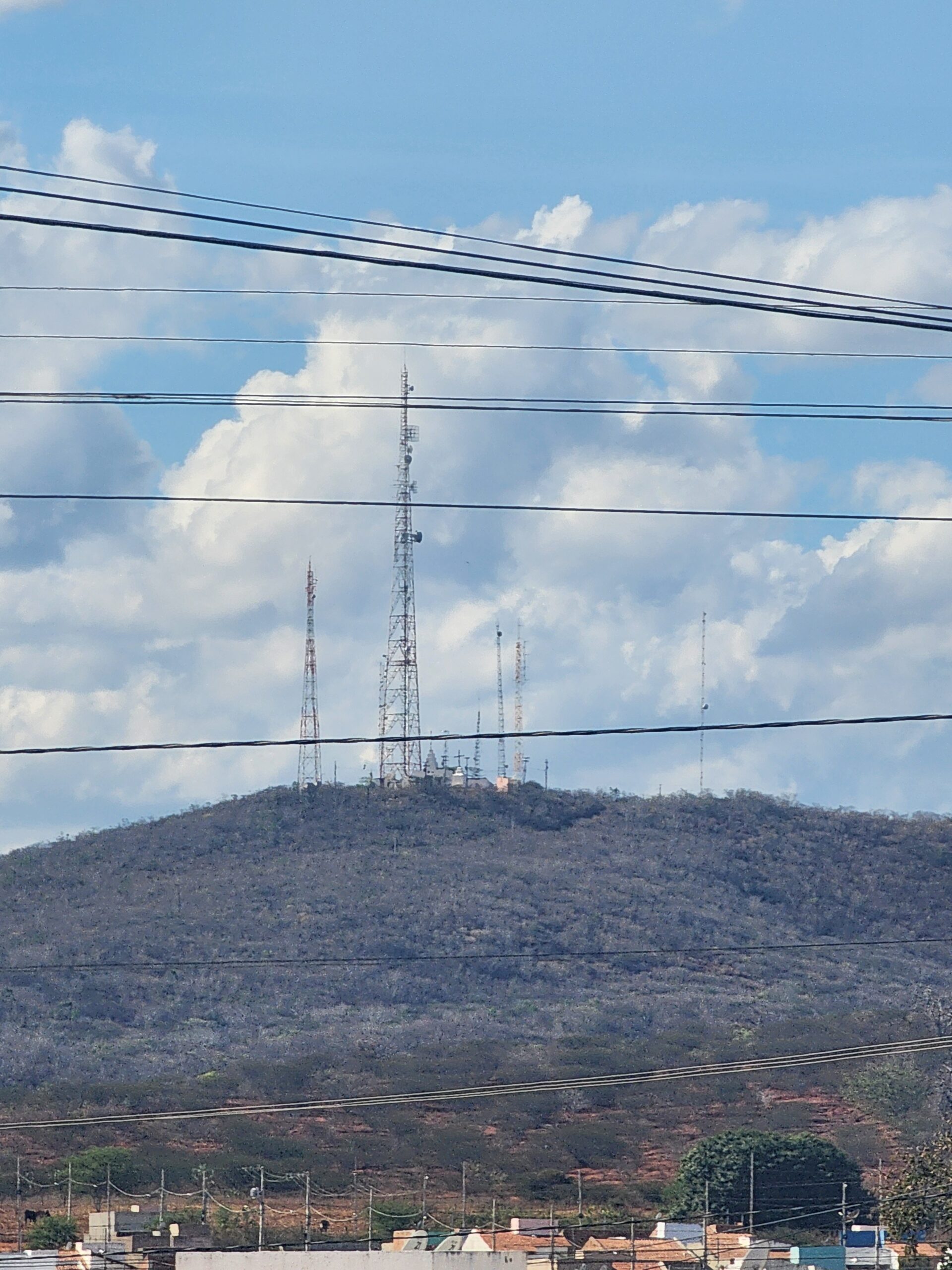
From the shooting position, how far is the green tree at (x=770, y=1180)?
85938mm

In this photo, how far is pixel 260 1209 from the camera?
72625 millimetres

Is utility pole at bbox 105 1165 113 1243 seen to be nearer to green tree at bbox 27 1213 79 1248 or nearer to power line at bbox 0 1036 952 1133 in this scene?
green tree at bbox 27 1213 79 1248

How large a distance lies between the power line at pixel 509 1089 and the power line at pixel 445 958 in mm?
35073

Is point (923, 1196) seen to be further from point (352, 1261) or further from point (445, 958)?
point (445, 958)

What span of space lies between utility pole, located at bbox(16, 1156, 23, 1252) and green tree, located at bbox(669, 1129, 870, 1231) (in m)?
28.7

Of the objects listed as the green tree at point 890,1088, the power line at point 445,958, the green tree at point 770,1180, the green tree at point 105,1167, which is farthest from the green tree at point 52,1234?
the power line at point 445,958

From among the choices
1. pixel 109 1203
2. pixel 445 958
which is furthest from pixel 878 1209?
pixel 445 958

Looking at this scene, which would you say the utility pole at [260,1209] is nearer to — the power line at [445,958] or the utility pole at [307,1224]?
the utility pole at [307,1224]

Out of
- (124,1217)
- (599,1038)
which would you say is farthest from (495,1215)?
(599,1038)

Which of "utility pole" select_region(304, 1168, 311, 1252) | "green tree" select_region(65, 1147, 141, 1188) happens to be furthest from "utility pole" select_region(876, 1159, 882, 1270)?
"green tree" select_region(65, 1147, 141, 1188)

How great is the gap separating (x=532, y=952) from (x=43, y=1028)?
144 feet

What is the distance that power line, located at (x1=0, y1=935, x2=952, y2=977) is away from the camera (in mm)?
153875

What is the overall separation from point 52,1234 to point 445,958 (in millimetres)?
90040

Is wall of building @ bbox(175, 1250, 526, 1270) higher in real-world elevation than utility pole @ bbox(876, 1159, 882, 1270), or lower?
higher
